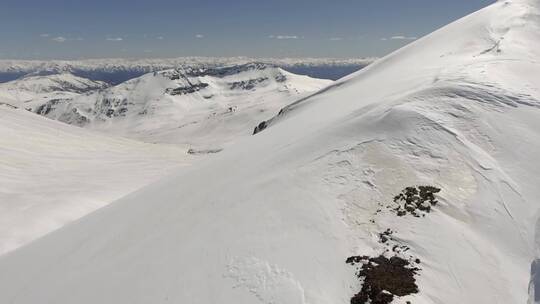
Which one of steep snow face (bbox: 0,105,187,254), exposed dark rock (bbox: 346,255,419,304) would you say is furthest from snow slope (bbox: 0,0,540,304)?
steep snow face (bbox: 0,105,187,254)

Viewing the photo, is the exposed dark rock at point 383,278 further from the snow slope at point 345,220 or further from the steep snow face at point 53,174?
the steep snow face at point 53,174

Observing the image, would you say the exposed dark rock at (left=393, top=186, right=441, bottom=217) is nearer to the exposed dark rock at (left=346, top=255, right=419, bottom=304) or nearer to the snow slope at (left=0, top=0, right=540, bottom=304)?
the snow slope at (left=0, top=0, right=540, bottom=304)

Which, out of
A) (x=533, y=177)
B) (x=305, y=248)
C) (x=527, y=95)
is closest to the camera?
(x=305, y=248)

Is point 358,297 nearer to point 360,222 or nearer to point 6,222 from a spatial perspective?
point 360,222

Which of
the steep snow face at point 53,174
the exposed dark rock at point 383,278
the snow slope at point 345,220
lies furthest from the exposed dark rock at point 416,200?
the steep snow face at point 53,174

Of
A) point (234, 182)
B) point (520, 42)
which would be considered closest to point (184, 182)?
point (234, 182)

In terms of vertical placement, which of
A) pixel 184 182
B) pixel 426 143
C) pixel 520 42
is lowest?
pixel 184 182
